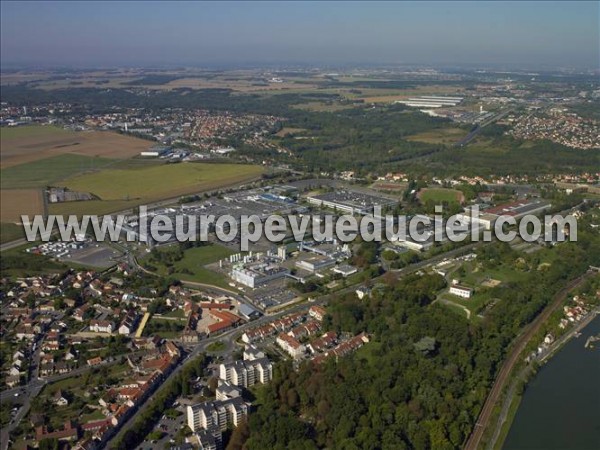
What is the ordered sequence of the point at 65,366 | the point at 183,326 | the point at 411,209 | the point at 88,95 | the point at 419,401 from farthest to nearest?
1. the point at 88,95
2. the point at 411,209
3. the point at 183,326
4. the point at 65,366
5. the point at 419,401

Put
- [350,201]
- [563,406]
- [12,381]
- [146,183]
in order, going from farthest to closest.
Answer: [146,183] < [350,201] < [12,381] < [563,406]

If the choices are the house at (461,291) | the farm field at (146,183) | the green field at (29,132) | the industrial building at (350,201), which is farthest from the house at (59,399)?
the green field at (29,132)

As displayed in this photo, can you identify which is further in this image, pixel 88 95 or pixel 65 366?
pixel 88 95

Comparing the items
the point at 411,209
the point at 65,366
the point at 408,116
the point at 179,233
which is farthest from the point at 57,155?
the point at 408,116

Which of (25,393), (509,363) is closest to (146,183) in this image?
(25,393)

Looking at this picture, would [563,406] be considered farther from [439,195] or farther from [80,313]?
[439,195]

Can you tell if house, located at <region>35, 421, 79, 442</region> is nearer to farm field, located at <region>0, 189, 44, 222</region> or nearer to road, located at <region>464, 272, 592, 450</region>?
road, located at <region>464, 272, 592, 450</region>

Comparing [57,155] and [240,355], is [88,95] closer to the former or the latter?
[57,155]
